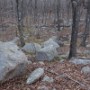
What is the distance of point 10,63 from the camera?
5426 mm

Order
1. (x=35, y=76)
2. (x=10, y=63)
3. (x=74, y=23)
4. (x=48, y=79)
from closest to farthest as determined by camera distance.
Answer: (x=10, y=63), (x=35, y=76), (x=48, y=79), (x=74, y=23)

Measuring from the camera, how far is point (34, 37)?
2178 cm

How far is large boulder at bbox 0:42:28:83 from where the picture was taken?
17.5 ft

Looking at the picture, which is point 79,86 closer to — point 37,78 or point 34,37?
point 37,78

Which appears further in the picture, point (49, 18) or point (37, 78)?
point (49, 18)

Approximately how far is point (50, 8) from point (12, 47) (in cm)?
3250

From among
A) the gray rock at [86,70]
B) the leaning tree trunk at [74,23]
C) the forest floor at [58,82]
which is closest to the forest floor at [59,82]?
the forest floor at [58,82]

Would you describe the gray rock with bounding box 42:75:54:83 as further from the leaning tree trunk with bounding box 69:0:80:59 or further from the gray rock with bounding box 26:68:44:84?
the leaning tree trunk with bounding box 69:0:80:59

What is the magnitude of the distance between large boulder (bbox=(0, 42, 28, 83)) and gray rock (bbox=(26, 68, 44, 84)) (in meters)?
0.24

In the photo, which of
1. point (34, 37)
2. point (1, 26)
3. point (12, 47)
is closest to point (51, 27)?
point (1, 26)

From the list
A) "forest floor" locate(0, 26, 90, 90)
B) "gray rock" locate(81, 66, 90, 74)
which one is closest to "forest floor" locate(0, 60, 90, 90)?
"forest floor" locate(0, 26, 90, 90)

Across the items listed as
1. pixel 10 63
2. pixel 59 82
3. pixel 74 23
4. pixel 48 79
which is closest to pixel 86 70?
pixel 59 82

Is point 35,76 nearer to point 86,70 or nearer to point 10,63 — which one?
point 10,63

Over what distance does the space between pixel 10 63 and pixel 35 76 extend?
673 mm
